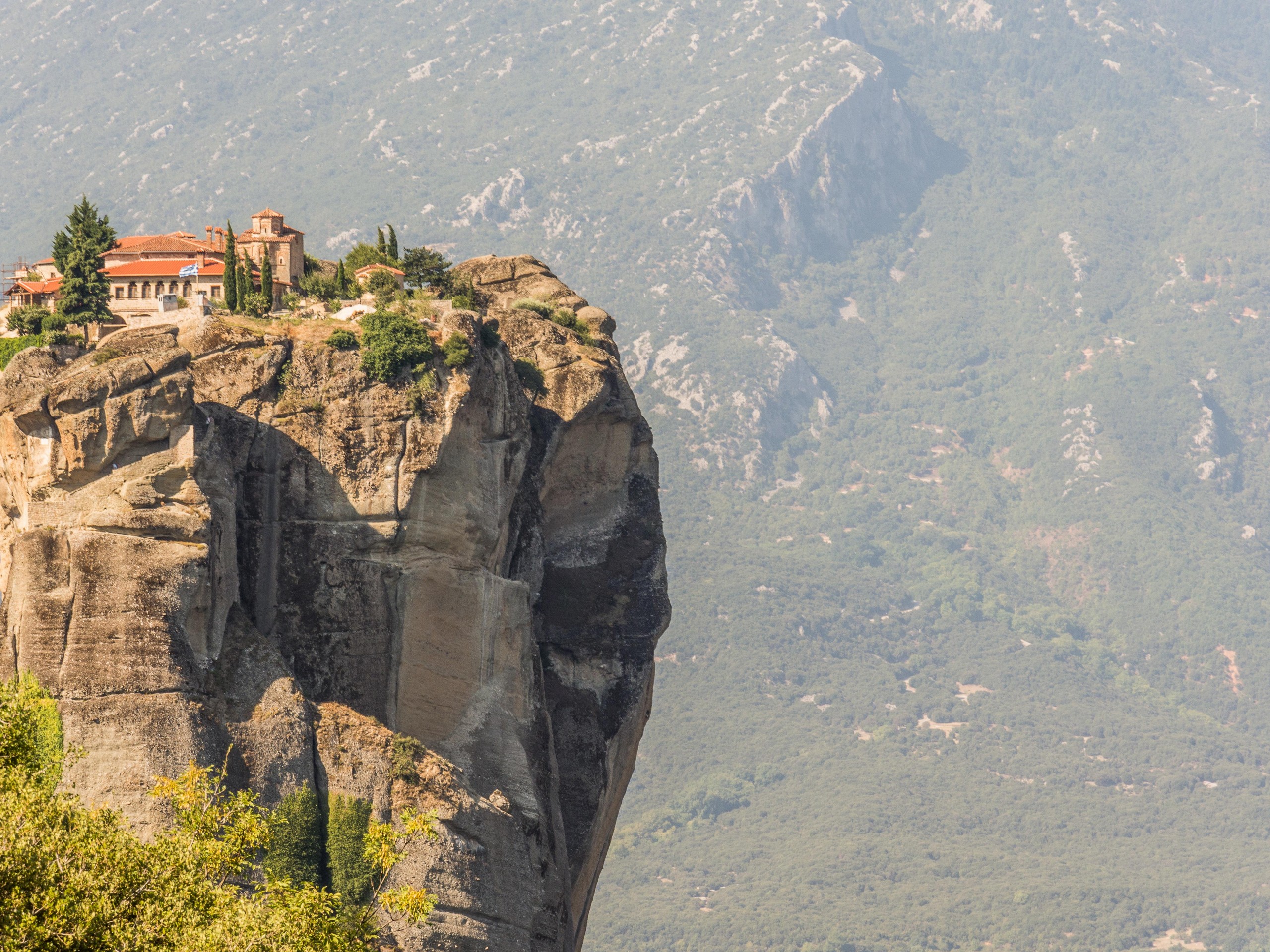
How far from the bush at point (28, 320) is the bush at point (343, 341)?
52.4 ft

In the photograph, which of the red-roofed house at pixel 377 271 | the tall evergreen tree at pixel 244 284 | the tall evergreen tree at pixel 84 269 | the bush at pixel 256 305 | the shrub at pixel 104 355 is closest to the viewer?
the shrub at pixel 104 355

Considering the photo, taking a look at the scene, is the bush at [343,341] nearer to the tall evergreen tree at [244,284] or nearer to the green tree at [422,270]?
the tall evergreen tree at [244,284]

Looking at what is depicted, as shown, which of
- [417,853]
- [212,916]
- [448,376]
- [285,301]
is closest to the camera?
[212,916]

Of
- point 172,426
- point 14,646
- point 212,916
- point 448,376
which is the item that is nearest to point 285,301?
point 448,376

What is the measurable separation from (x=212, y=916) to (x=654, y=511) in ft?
167

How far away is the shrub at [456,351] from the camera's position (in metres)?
80.6

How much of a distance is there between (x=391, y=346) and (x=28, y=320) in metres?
19.3

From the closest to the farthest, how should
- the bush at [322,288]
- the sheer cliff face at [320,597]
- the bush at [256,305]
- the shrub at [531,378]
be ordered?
the sheer cliff face at [320,597] → the bush at [256,305] → the bush at [322,288] → the shrub at [531,378]

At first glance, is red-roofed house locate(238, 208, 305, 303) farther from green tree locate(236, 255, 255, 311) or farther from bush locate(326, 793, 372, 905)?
bush locate(326, 793, 372, 905)

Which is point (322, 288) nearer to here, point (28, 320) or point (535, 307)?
point (535, 307)

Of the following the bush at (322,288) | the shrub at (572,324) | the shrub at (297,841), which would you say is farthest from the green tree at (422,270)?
the shrub at (297,841)

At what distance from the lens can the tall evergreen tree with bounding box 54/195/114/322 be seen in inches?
3546

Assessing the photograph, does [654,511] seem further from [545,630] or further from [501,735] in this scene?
[501,735]

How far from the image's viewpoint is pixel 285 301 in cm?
9031
